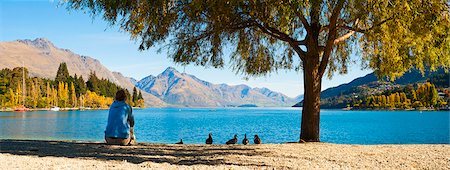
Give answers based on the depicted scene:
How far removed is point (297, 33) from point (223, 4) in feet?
25.4

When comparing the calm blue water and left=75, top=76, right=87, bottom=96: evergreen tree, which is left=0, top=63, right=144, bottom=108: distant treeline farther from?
the calm blue water

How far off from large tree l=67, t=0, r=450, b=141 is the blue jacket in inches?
120

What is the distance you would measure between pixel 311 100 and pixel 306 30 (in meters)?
2.68

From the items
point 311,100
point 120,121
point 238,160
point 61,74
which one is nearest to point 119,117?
point 120,121

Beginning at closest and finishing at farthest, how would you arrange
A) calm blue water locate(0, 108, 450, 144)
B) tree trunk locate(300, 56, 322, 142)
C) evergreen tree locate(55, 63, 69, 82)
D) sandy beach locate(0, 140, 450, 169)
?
1. sandy beach locate(0, 140, 450, 169)
2. tree trunk locate(300, 56, 322, 142)
3. calm blue water locate(0, 108, 450, 144)
4. evergreen tree locate(55, 63, 69, 82)

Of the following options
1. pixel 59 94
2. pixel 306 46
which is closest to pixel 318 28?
pixel 306 46

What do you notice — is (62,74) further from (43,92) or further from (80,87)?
(43,92)

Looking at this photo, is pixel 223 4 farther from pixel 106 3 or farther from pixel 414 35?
pixel 414 35

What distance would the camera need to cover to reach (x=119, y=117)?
11.3 meters

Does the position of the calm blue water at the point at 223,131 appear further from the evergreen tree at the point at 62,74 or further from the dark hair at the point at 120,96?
the evergreen tree at the point at 62,74

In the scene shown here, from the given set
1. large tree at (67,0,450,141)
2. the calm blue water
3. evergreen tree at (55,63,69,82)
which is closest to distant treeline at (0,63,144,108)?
evergreen tree at (55,63,69,82)

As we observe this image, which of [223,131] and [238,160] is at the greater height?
[238,160]

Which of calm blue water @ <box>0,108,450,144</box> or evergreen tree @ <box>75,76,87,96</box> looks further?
evergreen tree @ <box>75,76,87,96</box>

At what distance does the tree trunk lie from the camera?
49.7 ft
